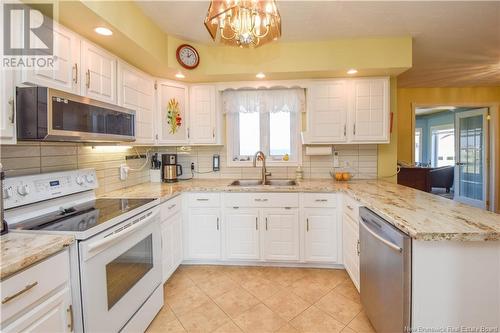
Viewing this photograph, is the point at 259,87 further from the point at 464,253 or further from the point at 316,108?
the point at 464,253

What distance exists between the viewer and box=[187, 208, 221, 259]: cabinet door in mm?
2711

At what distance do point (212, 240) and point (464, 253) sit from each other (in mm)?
2084

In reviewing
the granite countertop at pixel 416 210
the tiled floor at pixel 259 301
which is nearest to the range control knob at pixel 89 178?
the granite countertop at pixel 416 210

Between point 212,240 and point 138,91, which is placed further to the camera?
point 212,240

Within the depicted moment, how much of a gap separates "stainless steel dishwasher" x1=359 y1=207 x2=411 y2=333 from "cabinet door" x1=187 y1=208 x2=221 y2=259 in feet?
4.71

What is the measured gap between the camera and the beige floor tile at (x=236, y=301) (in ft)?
6.64

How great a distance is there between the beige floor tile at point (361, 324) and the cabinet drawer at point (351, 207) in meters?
0.72

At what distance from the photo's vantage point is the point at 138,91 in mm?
2475

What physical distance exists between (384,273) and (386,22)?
6.82ft

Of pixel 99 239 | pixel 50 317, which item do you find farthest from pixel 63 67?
pixel 50 317

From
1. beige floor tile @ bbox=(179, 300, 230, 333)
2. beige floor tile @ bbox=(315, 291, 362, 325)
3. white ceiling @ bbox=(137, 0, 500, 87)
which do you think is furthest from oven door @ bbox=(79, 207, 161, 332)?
Answer: white ceiling @ bbox=(137, 0, 500, 87)

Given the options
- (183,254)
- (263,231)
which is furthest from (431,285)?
(183,254)

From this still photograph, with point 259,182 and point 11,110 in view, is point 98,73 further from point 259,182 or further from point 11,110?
point 259,182

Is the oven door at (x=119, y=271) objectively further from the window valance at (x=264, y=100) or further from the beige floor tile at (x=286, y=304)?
the window valance at (x=264, y=100)
